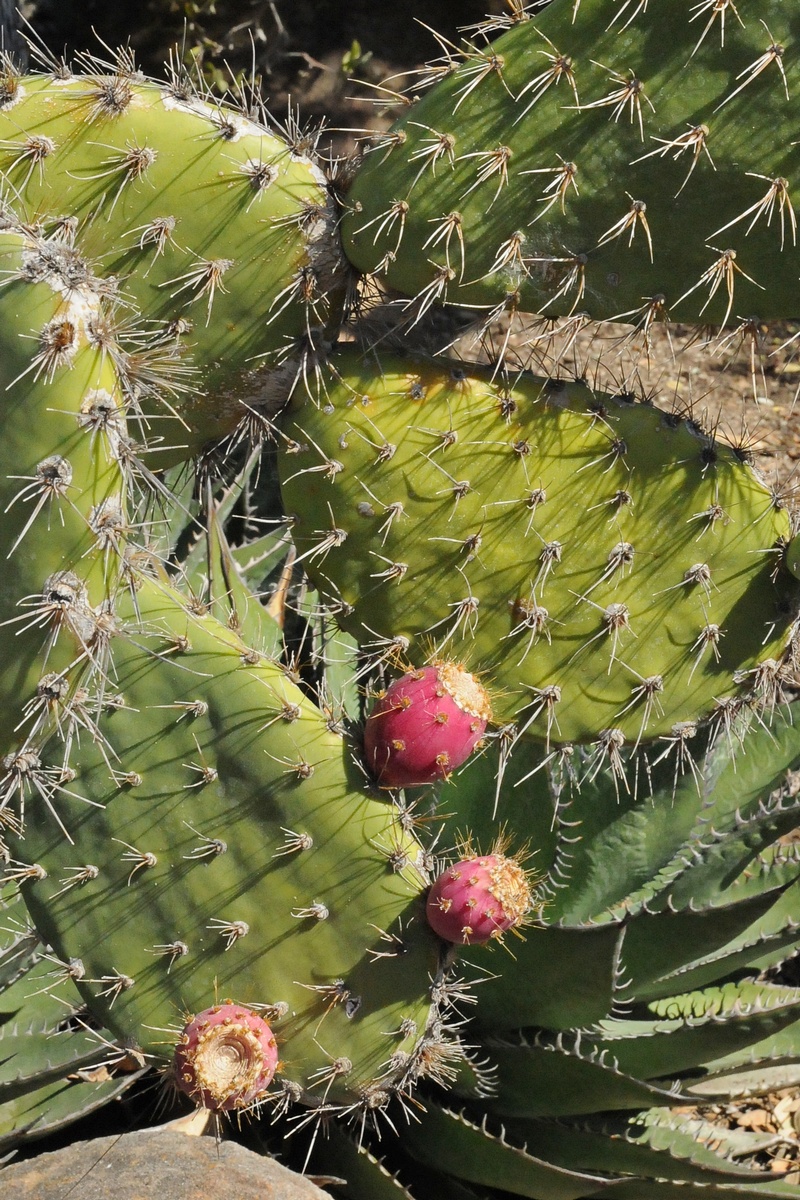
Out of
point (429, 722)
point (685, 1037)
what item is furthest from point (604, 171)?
point (685, 1037)

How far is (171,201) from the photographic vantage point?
1.44m

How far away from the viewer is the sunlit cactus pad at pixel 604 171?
123 cm

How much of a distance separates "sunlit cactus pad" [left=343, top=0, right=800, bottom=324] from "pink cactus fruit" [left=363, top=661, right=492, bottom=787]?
1.66 ft

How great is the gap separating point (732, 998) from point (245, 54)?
146 inches

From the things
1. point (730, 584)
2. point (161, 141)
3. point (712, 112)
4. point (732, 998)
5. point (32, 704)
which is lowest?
point (732, 998)

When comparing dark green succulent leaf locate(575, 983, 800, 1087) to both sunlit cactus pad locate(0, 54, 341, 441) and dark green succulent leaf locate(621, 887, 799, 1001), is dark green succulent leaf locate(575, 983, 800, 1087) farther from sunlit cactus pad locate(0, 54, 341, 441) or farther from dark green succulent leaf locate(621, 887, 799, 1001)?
sunlit cactus pad locate(0, 54, 341, 441)

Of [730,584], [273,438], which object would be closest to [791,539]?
[730,584]

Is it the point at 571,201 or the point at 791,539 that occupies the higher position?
the point at 571,201

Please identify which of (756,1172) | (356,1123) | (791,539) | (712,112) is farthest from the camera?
(356,1123)

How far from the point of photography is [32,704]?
1.37 meters

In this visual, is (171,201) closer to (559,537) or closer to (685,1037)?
(559,537)

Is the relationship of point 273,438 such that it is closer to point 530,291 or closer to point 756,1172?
point 530,291

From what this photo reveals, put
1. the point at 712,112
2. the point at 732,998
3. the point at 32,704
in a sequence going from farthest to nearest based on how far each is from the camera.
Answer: the point at 732,998 < the point at 32,704 < the point at 712,112

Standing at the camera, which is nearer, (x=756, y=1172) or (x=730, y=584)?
(x=730, y=584)
